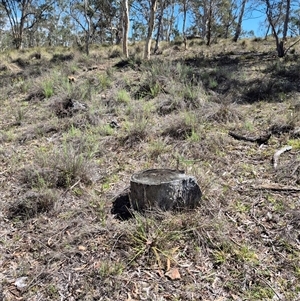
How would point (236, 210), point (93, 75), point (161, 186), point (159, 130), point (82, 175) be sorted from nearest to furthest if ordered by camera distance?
1. point (161, 186)
2. point (236, 210)
3. point (82, 175)
4. point (159, 130)
5. point (93, 75)

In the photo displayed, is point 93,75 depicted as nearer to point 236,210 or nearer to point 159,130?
point 159,130

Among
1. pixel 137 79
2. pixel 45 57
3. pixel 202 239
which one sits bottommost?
pixel 202 239

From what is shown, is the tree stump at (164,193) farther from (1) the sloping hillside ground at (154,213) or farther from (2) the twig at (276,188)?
(2) the twig at (276,188)

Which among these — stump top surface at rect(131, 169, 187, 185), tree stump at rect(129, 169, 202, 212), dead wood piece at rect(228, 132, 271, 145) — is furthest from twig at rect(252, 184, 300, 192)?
dead wood piece at rect(228, 132, 271, 145)

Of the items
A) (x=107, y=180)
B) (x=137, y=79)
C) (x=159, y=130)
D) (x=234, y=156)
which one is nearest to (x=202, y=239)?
(x=107, y=180)

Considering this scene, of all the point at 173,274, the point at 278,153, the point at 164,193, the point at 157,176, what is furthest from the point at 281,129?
the point at 173,274

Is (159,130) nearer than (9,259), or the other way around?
(9,259)

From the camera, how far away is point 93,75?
856cm

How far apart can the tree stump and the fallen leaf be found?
584mm

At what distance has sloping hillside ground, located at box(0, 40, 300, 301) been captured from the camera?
237 centimetres

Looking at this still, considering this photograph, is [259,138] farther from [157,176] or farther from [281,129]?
[157,176]

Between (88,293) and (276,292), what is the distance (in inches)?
53.2

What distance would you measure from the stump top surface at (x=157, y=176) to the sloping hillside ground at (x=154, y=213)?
31cm

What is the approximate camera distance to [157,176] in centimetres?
310
